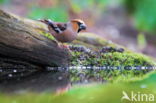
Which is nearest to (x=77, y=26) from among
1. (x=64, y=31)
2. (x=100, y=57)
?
(x=64, y=31)

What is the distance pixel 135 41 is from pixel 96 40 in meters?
5.02

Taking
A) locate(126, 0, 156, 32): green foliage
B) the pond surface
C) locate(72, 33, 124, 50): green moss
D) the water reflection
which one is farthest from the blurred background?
the water reflection

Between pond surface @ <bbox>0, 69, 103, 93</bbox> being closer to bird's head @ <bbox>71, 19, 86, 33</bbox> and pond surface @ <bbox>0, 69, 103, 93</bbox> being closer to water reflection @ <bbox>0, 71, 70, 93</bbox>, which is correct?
water reflection @ <bbox>0, 71, 70, 93</bbox>

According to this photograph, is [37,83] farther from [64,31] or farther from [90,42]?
[90,42]

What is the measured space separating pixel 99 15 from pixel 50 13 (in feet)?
10.6

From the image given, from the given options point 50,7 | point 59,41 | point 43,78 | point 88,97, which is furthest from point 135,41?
point 88,97

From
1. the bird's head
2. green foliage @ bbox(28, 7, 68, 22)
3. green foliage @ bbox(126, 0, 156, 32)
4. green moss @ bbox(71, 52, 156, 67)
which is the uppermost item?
green foliage @ bbox(28, 7, 68, 22)

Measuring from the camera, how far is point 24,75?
240 inches

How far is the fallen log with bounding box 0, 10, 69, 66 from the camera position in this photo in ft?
20.4

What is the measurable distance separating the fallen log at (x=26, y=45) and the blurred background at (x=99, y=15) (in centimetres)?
285

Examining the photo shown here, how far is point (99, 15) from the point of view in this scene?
12836 mm

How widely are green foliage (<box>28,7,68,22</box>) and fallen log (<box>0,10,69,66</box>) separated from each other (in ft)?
8.93

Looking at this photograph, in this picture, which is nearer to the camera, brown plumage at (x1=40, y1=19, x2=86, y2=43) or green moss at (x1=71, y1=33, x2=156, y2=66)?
brown plumage at (x1=40, y1=19, x2=86, y2=43)

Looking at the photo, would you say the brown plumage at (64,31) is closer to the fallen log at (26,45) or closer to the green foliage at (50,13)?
the fallen log at (26,45)
